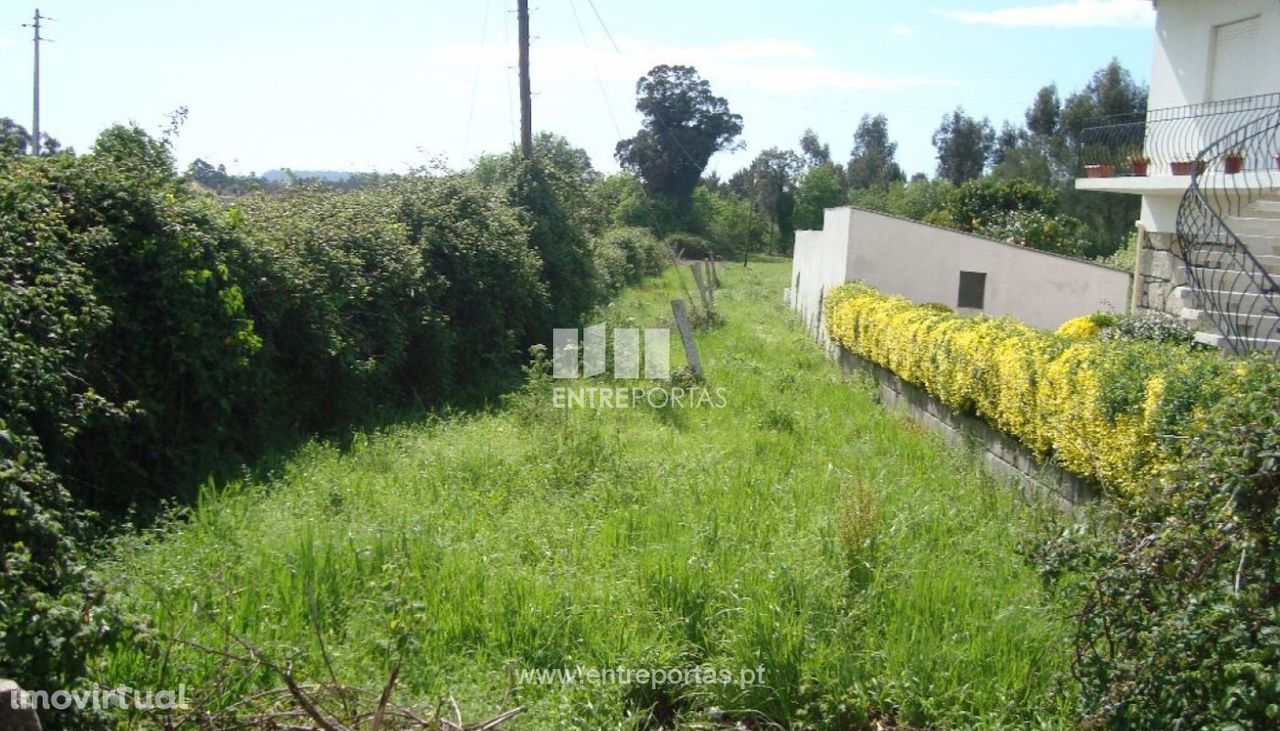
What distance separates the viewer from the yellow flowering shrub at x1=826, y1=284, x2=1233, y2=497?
212 inches

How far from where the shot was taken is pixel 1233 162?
1280 cm

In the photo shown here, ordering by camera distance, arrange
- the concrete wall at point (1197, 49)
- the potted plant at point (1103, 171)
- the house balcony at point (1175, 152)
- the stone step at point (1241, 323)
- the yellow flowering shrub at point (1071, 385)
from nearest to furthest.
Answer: the yellow flowering shrub at point (1071, 385), the stone step at point (1241, 323), the house balcony at point (1175, 152), the concrete wall at point (1197, 49), the potted plant at point (1103, 171)

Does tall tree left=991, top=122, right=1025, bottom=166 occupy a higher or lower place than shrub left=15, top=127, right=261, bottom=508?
higher

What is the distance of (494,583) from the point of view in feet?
17.3

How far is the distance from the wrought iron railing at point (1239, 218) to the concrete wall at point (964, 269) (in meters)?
3.39

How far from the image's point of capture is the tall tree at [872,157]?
65.3 m

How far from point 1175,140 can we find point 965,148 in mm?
42248

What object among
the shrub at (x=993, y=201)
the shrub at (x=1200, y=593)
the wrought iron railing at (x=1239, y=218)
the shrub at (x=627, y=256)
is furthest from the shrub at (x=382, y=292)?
the shrub at (x=993, y=201)

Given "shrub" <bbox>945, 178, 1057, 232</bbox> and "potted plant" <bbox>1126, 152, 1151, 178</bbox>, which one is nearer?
"potted plant" <bbox>1126, 152, 1151, 178</bbox>

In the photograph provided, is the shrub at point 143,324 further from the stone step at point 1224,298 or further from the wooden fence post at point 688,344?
the stone step at point 1224,298

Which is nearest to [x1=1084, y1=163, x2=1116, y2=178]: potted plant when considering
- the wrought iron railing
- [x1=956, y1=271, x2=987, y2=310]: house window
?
the wrought iron railing

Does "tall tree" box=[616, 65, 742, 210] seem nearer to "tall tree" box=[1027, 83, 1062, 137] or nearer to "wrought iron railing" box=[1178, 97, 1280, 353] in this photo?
"tall tree" box=[1027, 83, 1062, 137]

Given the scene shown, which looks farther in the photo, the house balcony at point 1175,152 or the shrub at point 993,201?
the shrub at point 993,201

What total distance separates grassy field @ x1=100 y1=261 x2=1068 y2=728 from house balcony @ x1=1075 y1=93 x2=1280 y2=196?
775 centimetres
